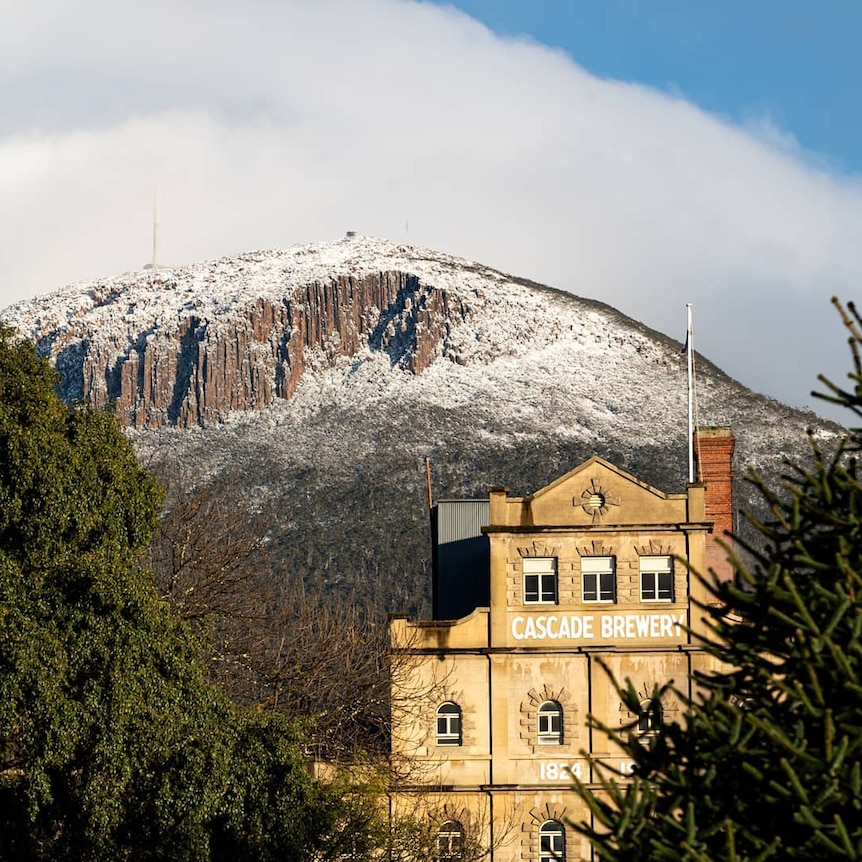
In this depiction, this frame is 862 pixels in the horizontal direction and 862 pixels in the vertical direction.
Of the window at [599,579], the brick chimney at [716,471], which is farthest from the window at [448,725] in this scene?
the brick chimney at [716,471]

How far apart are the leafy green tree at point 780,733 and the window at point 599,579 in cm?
2608

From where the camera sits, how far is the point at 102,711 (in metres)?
27.1

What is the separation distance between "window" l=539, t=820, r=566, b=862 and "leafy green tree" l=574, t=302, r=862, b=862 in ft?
84.2

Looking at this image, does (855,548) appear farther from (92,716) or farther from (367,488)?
(367,488)

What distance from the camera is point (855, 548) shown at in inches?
539

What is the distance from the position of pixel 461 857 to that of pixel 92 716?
10.9 meters

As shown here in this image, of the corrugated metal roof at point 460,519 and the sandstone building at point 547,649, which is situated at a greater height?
the corrugated metal roof at point 460,519

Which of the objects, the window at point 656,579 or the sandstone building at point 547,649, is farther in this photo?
the window at point 656,579

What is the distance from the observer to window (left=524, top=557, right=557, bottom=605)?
4016cm

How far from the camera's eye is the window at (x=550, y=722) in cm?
3962

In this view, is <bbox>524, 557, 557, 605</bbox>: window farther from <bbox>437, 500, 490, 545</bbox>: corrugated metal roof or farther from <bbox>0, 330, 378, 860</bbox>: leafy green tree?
<bbox>0, 330, 378, 860</bbox>: leafy green tree

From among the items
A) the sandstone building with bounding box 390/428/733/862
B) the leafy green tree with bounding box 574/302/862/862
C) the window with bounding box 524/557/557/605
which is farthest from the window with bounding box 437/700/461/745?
the leafy green tree with bounding box 574/302/862/862

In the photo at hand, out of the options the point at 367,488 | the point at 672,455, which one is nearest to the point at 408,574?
the point at 367,488

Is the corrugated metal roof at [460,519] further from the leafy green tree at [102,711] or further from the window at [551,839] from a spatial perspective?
the leafy green tree at [102,711]
